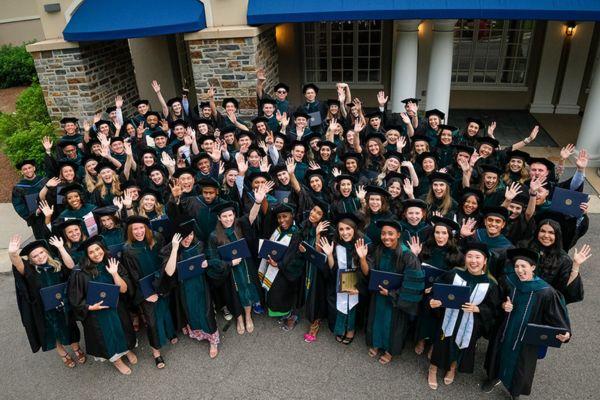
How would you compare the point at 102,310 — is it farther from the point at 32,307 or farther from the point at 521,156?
the point at 521,156

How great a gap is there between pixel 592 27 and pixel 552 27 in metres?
0.88

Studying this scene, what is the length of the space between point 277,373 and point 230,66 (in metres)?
6.57

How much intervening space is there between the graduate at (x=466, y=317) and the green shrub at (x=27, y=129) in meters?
9.09

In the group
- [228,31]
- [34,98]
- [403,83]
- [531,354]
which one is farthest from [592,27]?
[34,98]

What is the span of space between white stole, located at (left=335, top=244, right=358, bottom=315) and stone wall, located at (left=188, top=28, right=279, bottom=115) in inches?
224

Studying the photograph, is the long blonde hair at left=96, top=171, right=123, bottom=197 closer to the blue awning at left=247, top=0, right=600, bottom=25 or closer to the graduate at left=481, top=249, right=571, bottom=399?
the blue awning at left=247, top=0, right=600, bottom=25

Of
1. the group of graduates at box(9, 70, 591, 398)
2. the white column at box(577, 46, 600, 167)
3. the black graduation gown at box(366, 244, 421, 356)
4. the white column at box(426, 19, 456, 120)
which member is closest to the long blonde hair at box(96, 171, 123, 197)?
the group of graduates at box(9, 70, 591, 398)

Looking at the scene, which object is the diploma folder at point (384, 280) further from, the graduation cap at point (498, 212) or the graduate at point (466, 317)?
the graduation cap at point (498, 212)

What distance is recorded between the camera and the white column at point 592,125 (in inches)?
371

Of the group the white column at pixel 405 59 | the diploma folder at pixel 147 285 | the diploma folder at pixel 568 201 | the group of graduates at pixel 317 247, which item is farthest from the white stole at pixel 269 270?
the white column at pixel 405 59

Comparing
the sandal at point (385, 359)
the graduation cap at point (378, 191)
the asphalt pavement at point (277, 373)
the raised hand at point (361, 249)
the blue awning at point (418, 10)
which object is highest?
the blue awning at point (418, 10)

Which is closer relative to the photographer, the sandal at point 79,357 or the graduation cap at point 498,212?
the graduation cap at point 498,212

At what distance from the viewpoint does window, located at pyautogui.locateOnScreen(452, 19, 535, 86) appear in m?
12.5

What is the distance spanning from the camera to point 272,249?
550cm
